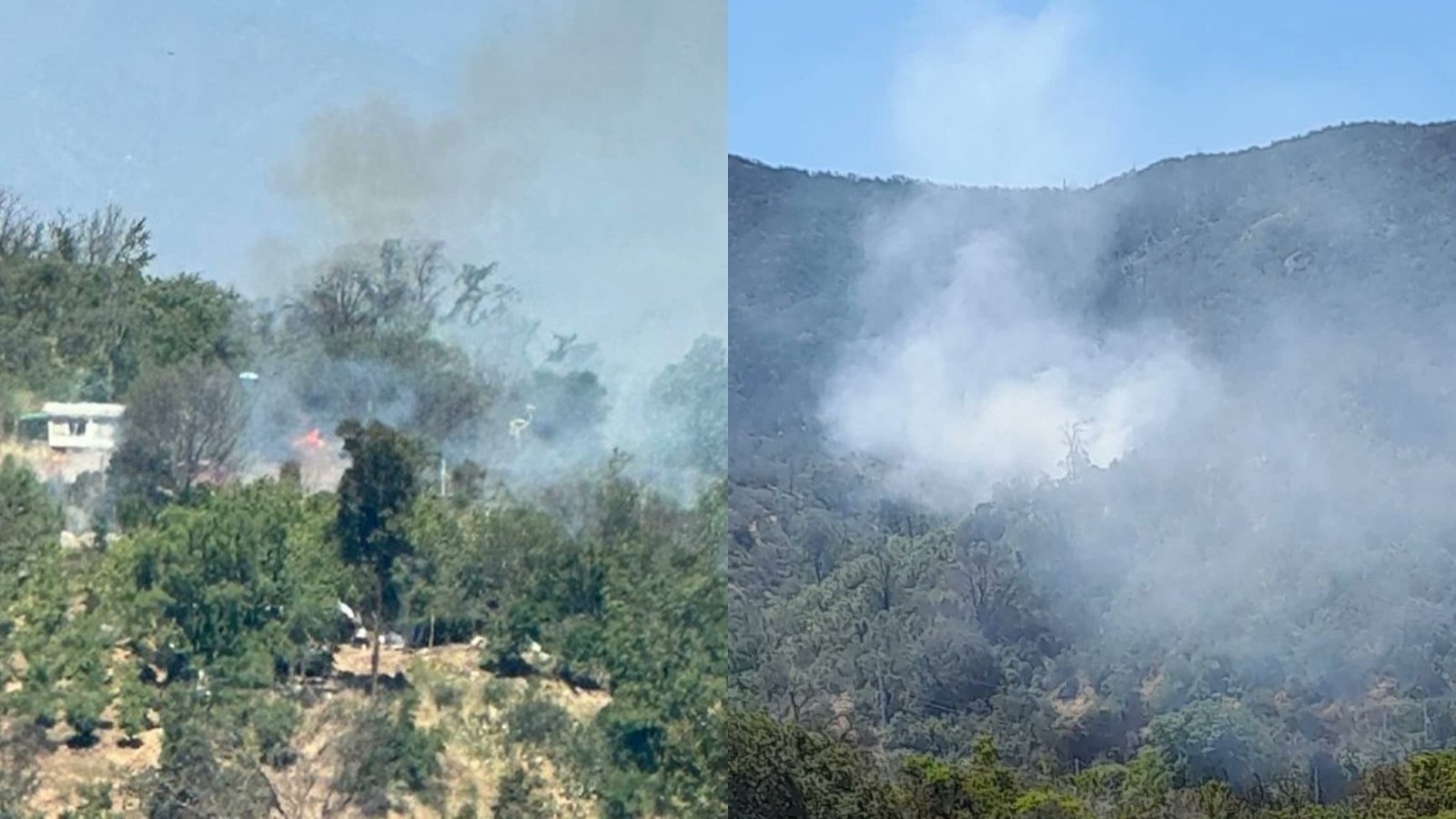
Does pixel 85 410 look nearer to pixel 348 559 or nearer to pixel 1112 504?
pixel 348 559

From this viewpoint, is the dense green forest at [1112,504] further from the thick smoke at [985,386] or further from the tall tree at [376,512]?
the tall tree at [376,512]

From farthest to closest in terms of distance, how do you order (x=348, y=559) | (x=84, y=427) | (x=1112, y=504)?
(x=1112, y=504) → (x=84, y=427) → (x=348, y=559)

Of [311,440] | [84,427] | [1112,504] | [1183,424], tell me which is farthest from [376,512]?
[1183,424]

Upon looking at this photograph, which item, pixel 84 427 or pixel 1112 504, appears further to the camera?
pixel 1112 504

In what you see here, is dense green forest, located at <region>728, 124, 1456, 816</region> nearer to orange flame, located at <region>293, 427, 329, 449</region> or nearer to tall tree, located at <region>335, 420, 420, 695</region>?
tall tree, located at <region>335, 420, 420, 695</region>

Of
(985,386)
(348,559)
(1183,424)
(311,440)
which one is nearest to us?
(348,559)

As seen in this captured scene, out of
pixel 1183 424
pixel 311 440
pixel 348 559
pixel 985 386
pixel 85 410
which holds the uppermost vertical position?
pixel 985 386

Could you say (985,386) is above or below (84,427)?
above

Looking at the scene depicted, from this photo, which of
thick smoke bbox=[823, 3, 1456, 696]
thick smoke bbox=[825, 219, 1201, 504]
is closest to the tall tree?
thick smoke bbox=[823, 3, 1456, 696]
